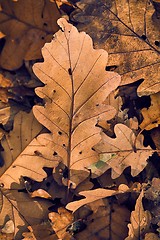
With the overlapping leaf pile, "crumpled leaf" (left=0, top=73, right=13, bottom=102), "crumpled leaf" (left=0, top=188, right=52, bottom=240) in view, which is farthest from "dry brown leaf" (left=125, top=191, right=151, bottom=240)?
"crumpled leaf" (left=0, top=73, right=13, bottom=102)

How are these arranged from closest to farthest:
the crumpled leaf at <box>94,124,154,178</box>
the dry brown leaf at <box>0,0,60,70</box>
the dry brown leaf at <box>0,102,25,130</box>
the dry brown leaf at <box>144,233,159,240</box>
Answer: the dry brown leaf at <box>144,233,159,240</box> < the crumpled leaf at <box>94,124,154,178</box> < the dry brown leaf at <box>0,102,25,130</box> < the dry brown leaf at <box>0,0,60,70</box>

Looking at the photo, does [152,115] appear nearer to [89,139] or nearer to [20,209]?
[89,139]

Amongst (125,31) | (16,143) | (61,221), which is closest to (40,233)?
(61,221)

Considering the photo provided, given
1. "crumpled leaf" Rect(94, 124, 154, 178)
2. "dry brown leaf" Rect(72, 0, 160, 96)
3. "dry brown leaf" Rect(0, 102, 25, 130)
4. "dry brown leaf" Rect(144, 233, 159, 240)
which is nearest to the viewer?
"dry brown leaf" Rect(144, 233, 159, 240)

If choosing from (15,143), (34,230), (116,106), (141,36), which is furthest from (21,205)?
(141,36)

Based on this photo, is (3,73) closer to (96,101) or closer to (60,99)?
(60,99)

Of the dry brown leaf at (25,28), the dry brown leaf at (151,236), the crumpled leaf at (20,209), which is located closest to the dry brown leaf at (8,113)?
the dry brown leaf at (25,28)

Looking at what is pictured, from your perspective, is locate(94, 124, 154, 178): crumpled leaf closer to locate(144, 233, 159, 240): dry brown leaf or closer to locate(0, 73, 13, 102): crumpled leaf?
locate(144, 233, 159, 240): dry brown leaf
